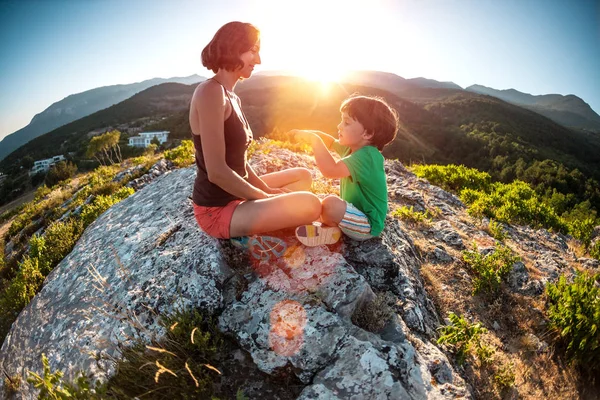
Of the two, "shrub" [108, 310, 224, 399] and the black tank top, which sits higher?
the black tank top

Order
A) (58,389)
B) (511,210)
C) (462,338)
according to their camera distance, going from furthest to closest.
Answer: (511,210) → (462,338) → (58,389)

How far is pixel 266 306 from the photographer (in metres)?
2.85

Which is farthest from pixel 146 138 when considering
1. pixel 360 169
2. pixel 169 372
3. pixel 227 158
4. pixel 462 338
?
pixel 462 338

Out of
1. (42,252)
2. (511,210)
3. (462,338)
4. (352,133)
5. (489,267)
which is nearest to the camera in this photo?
(462,338)

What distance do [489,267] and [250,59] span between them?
4123mm

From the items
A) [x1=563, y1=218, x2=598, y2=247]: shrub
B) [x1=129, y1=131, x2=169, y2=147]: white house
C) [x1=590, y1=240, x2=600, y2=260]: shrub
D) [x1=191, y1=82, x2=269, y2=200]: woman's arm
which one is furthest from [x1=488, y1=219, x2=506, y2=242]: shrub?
[x1=129, y1=131, x2=169, y2=147]: white house

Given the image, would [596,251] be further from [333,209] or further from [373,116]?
[333,209]

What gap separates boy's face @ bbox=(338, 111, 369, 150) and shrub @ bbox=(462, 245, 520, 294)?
8.05ft

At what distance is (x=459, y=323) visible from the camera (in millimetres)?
3121

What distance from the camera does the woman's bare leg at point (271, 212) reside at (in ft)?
10.4

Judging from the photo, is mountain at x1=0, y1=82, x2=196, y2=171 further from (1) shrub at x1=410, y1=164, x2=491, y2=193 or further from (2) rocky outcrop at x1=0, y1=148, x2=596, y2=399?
(2) rocky outcrop at x1=0, y1=148, x2=596, y2=399

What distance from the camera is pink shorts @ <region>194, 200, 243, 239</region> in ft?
10.8

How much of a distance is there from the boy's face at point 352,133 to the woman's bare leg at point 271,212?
0.91m

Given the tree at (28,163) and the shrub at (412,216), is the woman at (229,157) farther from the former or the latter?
the tree at (28,163)
